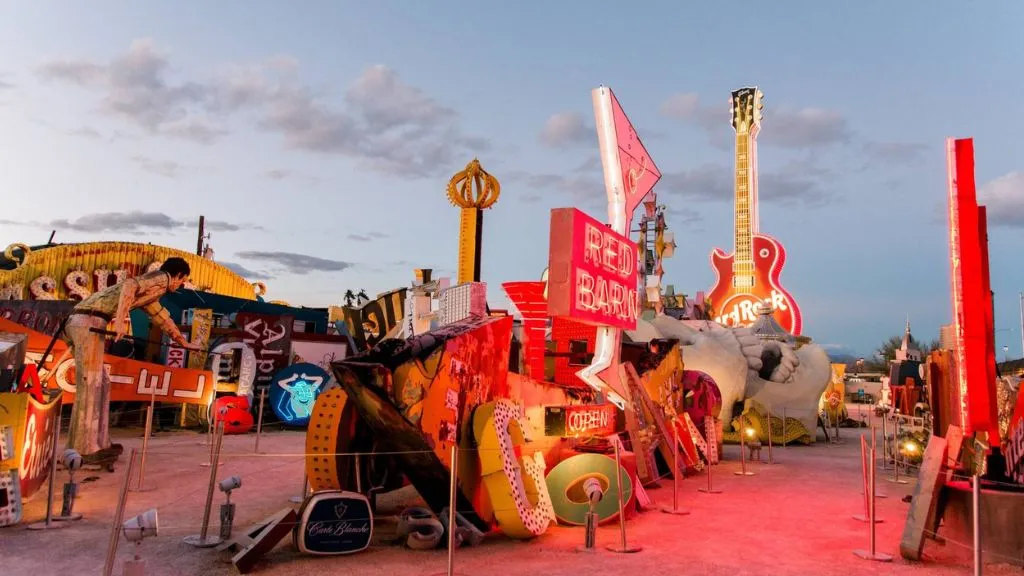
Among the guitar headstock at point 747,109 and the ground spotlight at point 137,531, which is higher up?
the guitar headstock at point 747,109

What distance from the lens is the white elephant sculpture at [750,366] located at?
2222 centimetres

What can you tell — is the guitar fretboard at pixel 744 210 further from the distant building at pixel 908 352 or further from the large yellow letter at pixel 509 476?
the large yellow letter at pixel 509 476

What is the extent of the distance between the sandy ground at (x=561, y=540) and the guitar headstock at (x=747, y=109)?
3852cm

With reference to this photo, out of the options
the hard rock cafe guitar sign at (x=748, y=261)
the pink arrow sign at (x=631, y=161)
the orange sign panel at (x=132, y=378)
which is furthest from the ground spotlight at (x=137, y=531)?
the hard rock cafe guitar sign at (x=748, y=261)

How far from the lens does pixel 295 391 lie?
74.8 ft

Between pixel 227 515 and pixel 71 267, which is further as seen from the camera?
pixel 71 267

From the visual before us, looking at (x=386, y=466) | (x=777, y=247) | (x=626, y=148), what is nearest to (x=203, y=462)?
(x=386, y=466)

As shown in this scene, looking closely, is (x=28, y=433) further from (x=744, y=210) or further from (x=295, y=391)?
(x=744, y=210)

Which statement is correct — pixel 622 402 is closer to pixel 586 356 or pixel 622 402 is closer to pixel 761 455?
pixel 586 356

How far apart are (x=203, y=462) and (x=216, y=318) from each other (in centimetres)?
1182

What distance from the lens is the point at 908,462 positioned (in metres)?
15.5

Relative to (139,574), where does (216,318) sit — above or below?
above

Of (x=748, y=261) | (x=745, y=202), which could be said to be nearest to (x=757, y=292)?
(x=748, y=261)

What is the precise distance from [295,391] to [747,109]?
3771 cm
